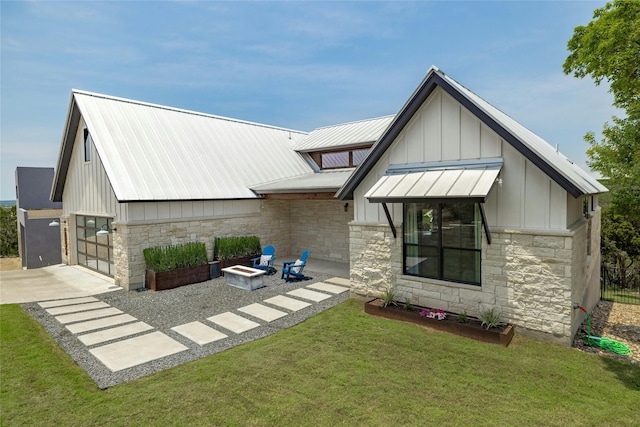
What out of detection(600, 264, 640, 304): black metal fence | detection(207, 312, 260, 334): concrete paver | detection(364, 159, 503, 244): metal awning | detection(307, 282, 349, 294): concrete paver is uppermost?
detection(364, 159, 503, 244): metal awning

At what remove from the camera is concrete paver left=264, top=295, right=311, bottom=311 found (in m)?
9.03

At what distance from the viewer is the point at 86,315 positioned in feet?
28.7

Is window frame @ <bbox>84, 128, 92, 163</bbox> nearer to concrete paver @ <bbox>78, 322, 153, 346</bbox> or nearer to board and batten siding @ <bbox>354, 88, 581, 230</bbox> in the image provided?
concrete paver @ <bbox>78, 322, 153, 346</bbox>

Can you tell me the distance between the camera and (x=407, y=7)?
32.0 ft

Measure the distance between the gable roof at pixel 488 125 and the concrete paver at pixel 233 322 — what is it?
14.3 feet

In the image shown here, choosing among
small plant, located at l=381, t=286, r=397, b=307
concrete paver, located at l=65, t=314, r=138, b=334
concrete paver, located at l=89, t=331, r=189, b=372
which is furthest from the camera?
small plant, located at l=381, t=286, r=397, b=307

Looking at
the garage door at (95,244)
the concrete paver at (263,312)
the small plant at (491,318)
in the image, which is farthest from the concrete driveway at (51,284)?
the small plant at (491,318)

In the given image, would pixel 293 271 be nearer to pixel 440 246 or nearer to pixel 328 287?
pixel 328 287

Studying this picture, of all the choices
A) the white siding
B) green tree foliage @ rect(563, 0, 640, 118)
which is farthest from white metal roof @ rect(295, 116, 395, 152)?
green tree foliage @ rect(563, 0, 640, 118)

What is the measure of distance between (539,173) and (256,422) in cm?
699

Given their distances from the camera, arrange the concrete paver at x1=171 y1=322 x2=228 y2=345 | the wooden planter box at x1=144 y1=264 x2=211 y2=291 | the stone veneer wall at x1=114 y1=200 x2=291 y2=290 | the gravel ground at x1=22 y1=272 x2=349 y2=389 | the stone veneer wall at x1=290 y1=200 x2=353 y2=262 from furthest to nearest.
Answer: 1. the stone veneer wall at x1=290 y1=200 x2=353 y2=262
2. the stone veneer wall at x1=114 y1=200 x2=291 y2=290
3. the wooden planter box at x1=144 y1=264 x2=211 y2=291
4. the concrete paver at x1=171 y1=322 x2=228 y2=345
5. the gravel ground at x1=22 y1=272 x2=349 y2=389

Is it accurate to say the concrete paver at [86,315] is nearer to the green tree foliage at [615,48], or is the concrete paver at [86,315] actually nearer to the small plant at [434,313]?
the small plant at [434,313]

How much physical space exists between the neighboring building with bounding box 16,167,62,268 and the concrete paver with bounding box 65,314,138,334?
57.5ft

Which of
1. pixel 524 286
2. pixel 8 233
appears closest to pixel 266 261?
pixel 524 286
